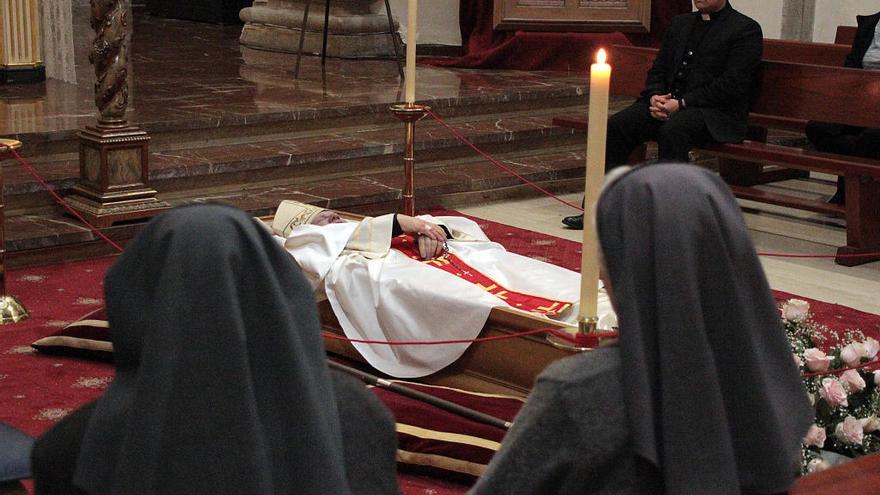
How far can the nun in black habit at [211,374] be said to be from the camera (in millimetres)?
1741

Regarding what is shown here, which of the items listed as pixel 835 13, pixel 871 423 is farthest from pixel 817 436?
pixel 835 13

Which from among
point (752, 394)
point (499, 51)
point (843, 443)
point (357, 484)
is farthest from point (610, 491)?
point (499, 51)

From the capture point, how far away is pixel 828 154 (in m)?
7.23

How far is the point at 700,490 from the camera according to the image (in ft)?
6.06

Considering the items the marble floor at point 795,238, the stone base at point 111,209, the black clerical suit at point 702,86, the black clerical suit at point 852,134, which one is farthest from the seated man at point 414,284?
the black clerical suit at point 852,134

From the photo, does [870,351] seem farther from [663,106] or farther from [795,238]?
[663,106]

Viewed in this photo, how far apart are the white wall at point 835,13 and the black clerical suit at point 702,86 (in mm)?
3712

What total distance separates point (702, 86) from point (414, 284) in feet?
11.3

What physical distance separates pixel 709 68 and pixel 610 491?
586 centimetres

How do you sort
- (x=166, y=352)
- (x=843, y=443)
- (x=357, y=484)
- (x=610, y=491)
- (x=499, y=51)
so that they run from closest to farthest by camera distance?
(x=166, y=352), (x=610, y=491), (x=357, y=484), (x=843, y=443), (x=499, y=51)

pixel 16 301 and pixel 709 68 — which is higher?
pixel 709 68

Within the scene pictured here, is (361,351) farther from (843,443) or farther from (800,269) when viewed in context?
(800,269)

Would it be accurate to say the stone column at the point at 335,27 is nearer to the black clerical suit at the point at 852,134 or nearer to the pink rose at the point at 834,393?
the black clerical suit at the point at 852,134

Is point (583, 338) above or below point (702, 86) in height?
below
